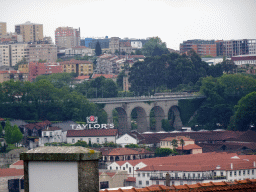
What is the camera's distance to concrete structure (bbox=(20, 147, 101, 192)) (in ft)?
21.4

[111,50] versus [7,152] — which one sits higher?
[111,50]

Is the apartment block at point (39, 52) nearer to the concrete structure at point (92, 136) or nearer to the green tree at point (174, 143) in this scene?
the concrete structure at point (92, 136)

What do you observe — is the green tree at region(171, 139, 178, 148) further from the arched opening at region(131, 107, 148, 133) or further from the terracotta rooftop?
the terracotta rooftop

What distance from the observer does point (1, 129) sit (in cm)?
7800

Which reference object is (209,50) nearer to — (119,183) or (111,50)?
(111,50)

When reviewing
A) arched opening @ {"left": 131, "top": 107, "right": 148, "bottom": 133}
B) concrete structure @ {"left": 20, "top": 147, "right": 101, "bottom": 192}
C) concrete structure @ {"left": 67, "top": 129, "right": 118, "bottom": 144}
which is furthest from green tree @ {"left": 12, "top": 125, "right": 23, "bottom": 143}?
concrete structure @ {"left": 20, "top": 147, "right": 101, "bottom": 192}

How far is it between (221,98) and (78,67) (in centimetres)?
5613

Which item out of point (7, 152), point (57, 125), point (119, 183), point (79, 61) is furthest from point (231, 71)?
point (119, 183)

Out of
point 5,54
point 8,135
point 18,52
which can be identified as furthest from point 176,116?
point 5,54

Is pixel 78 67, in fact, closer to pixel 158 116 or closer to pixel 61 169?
pixel 158 116

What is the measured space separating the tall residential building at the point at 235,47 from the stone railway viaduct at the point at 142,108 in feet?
311

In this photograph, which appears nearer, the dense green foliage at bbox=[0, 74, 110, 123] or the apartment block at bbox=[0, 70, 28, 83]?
the dense green foliage at bbox=[0, 74, 110, 123]

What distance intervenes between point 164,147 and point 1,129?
769 inches

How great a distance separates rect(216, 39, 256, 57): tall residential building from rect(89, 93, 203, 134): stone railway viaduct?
9464 cm
